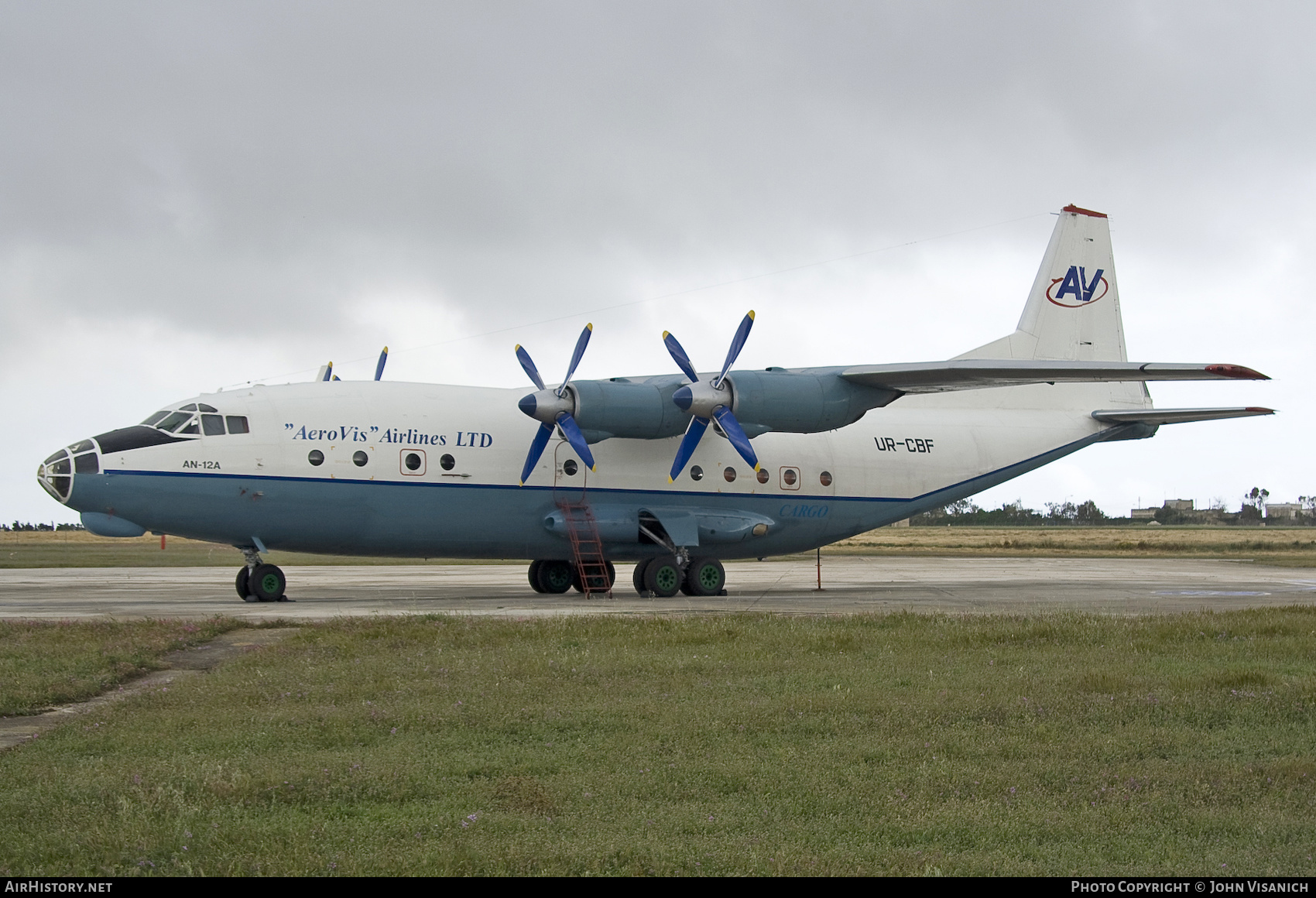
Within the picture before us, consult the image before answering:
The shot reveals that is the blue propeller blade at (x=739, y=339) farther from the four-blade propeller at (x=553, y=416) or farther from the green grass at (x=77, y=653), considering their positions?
the green grass at (x=77, y=653)

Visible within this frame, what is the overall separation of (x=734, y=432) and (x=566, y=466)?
3871 millimetres

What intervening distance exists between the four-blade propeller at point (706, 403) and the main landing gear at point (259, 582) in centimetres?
834

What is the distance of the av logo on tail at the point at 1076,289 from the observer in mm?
29797

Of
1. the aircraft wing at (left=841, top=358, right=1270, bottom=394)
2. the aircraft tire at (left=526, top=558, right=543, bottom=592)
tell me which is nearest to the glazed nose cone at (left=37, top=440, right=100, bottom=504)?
the aircraft tire at (left=526, top=558, right=543, bottom=592)

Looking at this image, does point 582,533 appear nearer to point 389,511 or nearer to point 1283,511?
point 389,511

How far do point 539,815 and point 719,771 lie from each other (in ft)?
4.86

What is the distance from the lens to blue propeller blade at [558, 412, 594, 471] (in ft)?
71.7

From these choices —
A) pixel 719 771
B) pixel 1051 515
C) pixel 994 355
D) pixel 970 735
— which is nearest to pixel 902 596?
pixel 994 355

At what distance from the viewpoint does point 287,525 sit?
2122 cm

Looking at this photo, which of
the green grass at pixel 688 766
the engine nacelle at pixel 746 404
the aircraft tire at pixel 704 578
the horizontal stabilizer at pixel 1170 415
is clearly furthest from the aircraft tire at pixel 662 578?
the horizontal stabilizer at pixel 1170 415

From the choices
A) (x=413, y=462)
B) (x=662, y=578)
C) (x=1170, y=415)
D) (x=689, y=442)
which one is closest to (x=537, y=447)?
(x=413, y=462)

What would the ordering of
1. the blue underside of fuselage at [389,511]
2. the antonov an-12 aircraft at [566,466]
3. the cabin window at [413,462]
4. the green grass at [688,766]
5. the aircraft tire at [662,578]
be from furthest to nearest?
the aircraft tire at [662,578]
the cabin window at [413,462]
the antonov an-12 aircraft at [566,466]
the blue underside of fuselage at [389,511]
the green grass at [688,766]

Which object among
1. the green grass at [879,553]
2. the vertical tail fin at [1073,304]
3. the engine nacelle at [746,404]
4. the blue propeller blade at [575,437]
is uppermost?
the vertical tail fin at [1073,304]

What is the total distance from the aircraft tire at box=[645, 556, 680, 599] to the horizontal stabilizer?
43.7 feet
